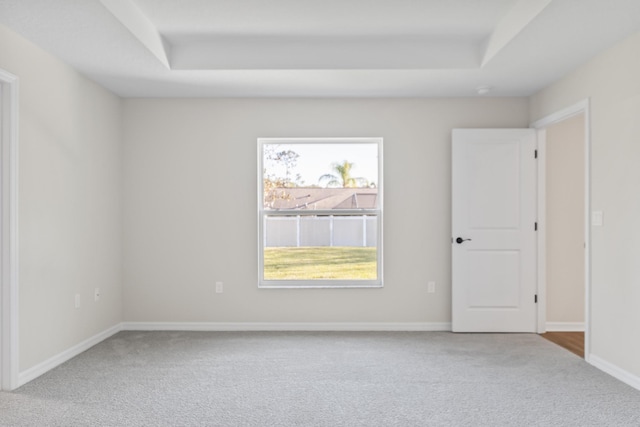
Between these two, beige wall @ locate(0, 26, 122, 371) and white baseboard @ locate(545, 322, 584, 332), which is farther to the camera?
white baseboard @ locate(545, 322, 584, 332)

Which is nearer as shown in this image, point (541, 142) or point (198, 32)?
point (198, 32)

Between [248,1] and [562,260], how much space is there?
396 centimetres

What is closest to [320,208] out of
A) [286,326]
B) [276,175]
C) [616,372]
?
[276,175]

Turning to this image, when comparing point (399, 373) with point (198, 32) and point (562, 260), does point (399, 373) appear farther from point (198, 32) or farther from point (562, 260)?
point (198, 32)

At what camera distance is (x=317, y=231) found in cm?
520

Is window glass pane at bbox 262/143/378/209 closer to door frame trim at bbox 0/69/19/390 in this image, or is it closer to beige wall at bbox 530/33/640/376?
beige wall at bbox 530/33/640/376

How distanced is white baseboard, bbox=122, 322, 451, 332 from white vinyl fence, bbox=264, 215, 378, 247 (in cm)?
81

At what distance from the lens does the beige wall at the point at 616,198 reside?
3.42 m

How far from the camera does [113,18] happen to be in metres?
3.12

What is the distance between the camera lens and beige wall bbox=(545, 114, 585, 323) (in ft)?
16.8

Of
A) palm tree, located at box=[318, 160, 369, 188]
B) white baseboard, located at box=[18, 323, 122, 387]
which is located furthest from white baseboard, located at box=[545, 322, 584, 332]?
white baseboard, located at box=[18, 323, 122, 387]

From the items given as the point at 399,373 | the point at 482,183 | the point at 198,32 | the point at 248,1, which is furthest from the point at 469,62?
the point at 399,373

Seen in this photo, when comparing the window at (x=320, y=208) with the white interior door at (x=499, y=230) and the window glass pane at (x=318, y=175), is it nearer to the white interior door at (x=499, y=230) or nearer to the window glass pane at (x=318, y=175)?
the window glass pane at (x=318, y=175)

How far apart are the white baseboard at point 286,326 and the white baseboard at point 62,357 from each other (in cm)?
39
